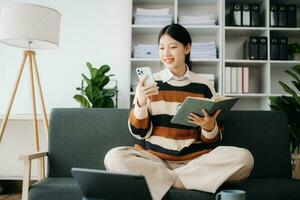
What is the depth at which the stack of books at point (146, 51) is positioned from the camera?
3354 mm

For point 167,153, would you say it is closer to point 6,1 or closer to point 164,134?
point 164,134

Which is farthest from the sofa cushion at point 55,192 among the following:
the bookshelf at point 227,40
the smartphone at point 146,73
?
the bookshelf at point 227,40

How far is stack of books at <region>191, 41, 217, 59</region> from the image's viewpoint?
10.9ft

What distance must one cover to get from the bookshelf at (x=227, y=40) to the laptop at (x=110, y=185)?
216cm

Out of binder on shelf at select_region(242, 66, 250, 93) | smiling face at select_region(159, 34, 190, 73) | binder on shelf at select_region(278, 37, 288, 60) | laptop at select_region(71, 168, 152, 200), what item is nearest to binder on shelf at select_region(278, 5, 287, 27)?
binder on shelf at select_region(278, 37, 288, 60)

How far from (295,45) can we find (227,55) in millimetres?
655

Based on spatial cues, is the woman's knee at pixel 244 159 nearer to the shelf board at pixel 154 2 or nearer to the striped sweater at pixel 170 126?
the striped sweater at pixel 170 126

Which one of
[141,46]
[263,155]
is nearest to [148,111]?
[263,155]

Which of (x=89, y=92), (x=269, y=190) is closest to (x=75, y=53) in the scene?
(x=89, y=92)

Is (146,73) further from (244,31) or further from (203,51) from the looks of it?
(244,31)

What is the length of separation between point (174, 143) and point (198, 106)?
301 millimetres

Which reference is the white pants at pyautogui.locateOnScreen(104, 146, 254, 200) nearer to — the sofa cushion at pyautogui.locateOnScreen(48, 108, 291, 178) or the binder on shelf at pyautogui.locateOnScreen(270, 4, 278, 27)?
the sofa cushion at pyautogui.locateOnScreen(48, 108, 291, 178)

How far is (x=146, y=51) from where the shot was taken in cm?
337

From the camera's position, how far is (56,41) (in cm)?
254
